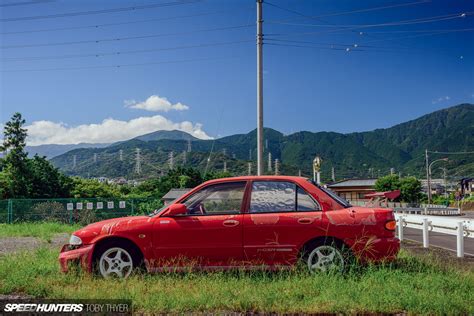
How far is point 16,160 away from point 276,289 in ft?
150

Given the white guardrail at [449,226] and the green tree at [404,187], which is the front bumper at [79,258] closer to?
the white guardrail at [449,226]

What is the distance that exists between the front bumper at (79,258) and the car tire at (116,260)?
0.11 meters

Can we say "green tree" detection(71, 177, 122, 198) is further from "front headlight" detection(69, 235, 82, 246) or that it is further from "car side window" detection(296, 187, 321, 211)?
"car side window" detection(296, 187, 321, 211)

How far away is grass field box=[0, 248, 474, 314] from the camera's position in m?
5.34

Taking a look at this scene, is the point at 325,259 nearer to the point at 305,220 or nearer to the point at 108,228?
the point at 305,220

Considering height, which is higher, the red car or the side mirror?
the side mirror

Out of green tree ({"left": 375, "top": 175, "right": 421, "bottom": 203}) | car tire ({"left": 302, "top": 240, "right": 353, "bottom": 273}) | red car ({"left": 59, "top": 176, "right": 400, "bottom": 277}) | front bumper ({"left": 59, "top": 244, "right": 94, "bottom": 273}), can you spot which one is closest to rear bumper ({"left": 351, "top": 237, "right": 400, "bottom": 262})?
red car ({"left": 59, "top": 176, "right": 400, "bottom": 277})

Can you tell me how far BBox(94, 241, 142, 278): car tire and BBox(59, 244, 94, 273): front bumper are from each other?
0.37 ft

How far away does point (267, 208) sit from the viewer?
7.16m

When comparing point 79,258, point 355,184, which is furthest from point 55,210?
point 355,184

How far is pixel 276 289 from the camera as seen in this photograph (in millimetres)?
5961

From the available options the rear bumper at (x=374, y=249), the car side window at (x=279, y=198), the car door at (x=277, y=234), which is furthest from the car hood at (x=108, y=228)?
the rear bumper at (x=374, y=249)

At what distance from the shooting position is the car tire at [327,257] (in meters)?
6.84

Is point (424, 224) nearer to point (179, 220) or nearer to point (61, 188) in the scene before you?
point (179, 220)
